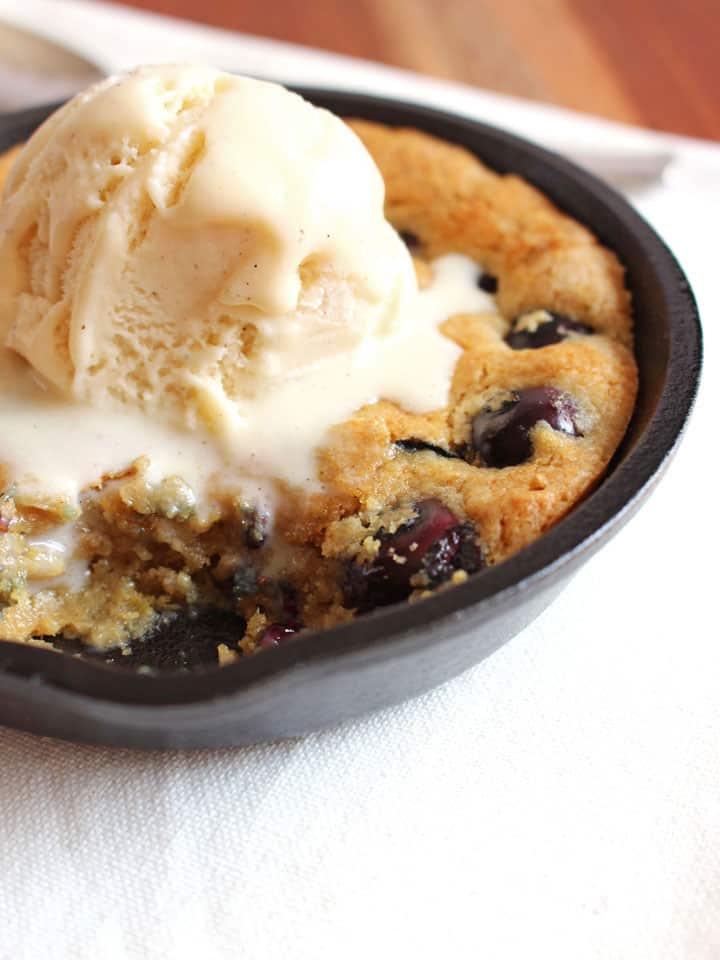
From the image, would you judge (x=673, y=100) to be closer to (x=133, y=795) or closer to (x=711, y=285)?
(x=711, y=285)

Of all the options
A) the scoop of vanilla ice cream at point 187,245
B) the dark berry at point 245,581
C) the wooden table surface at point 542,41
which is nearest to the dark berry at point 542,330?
the scoop of vanilla ice cream at point 187,245

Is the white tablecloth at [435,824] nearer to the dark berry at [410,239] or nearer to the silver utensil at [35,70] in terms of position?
the dark berry at [410,239]

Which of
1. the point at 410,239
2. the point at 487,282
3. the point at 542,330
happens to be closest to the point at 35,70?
the point at 410,239

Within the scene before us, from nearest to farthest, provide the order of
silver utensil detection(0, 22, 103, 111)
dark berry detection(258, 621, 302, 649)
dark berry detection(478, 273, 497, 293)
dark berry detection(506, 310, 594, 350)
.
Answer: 1. dark berry detection(258, 621, 302, 649)
2. dark berry detection(506, 310, 594, 350)
3. dark berry detection(478, 273, 497, 293)
4. silver utensil detection(0, 22, 103, 111)

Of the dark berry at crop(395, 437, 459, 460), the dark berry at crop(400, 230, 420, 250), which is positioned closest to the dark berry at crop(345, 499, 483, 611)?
the dark berry at crop(395, 437, 459, 460)

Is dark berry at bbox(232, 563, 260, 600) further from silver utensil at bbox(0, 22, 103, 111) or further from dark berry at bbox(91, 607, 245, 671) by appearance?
silver utensil at bbox(0, 22, 103, 111)

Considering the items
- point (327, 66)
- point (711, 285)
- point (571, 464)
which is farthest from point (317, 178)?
point (327, 66)
